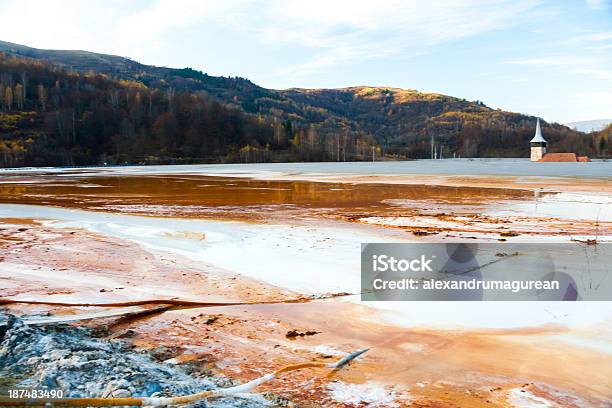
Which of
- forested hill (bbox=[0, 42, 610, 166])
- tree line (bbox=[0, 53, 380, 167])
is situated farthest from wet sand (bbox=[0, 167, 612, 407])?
tree line (bbox=[0, 53, 380, 167])

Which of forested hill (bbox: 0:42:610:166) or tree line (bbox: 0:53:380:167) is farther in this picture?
forested hill (bbox: 0:42:610:166)

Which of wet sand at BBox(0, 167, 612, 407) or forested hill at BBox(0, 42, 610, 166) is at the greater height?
forested hill at BBox(0, 42, 610, 166)

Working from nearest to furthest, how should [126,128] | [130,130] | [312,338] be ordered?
[312,338]
[126,128]
[130,130]

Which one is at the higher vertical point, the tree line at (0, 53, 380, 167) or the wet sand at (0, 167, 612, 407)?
the tree line at (0, 53, 380, 167)

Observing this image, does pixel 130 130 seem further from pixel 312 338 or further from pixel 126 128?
pixel 312 338

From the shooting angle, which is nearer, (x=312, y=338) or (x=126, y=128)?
(x=312, y=338)

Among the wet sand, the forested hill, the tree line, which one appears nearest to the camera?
the wet sand

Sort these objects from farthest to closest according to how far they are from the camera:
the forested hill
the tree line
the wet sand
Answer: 1. the forested hill
2. the tree line
3. the wet sand

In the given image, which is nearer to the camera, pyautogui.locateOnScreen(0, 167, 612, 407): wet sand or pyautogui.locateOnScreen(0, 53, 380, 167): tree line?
pyautogui.locateOnScreen(0, 167, 612, 407): wet sand

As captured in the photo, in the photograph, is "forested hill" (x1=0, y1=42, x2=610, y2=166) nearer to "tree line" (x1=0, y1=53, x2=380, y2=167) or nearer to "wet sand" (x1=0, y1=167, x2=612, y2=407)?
"tree line" (x1=0, y1=53, x2=380, y2=167)

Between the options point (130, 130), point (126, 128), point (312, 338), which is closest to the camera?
point (312, 338)

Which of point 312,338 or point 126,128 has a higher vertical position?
point 126,128

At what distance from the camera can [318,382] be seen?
13.1 feet

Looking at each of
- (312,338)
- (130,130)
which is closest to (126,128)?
(130,130)
